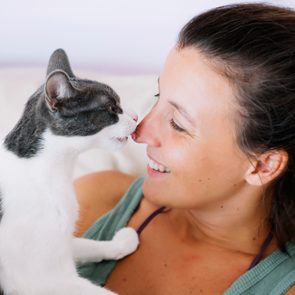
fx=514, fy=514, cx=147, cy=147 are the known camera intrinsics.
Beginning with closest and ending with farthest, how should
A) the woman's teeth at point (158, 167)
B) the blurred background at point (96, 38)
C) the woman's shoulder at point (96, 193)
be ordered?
the woman's teeth at point (158, 167)
the woman's shoulder at point (96, 193)
the blurred background at point (96, 38)

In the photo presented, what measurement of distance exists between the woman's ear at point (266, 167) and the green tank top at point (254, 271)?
0.60 feet

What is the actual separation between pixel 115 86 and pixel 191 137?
0.69m

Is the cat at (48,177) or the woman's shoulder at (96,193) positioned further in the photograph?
the woman's shoulder at (96,193)

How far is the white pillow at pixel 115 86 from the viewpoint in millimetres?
1526

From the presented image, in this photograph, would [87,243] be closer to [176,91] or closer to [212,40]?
[176,91]

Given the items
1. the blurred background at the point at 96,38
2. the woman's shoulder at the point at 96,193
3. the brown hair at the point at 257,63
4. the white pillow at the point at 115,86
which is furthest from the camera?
the blurred background at the point at 96,38

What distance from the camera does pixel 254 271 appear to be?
106 centimetres

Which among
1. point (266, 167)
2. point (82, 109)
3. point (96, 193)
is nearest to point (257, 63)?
point (266, 167)

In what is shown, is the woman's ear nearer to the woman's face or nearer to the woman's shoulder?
the woman's face

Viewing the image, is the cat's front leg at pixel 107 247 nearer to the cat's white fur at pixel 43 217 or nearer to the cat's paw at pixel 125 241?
the cat's paw at pixel 125 241

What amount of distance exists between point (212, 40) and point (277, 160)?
0.86ft

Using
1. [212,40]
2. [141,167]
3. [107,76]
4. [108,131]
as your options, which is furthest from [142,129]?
[107,76]

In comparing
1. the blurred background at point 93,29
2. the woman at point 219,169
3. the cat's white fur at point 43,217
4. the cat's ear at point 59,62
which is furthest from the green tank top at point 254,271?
the blurred background at point 93,29

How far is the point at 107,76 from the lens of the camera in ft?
5.47
